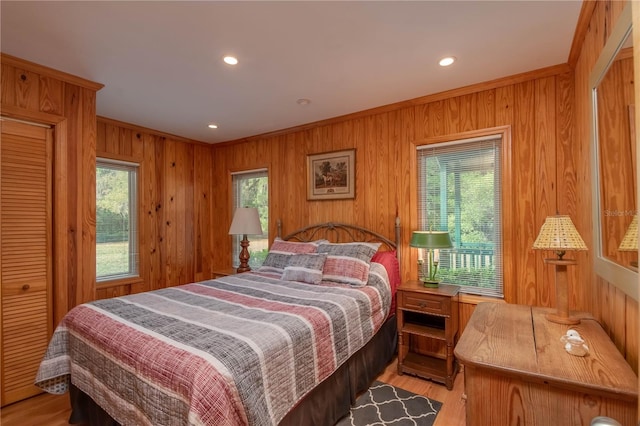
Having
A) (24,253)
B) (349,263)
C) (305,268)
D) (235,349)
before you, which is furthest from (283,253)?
(24,253)

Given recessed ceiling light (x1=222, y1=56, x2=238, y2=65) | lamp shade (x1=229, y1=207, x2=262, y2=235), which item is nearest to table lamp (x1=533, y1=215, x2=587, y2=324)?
recessed ceiling light (x1=222, y1=56, x2=238, y2=65)

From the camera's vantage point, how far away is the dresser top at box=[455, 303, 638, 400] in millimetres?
980

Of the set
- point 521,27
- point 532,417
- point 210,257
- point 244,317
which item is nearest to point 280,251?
point 244,317

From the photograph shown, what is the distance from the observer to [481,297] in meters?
2.57

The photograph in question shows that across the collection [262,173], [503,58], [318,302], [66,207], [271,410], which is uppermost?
[503,58]

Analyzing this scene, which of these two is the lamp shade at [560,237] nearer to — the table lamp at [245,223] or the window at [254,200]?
the table lamp at [245,223]

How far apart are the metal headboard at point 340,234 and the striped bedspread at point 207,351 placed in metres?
0.85

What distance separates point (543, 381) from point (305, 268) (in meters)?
1.94

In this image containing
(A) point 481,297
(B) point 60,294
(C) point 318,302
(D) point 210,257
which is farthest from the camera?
(D) point 210,257

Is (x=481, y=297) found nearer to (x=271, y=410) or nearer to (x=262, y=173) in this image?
(x=271, y=410)

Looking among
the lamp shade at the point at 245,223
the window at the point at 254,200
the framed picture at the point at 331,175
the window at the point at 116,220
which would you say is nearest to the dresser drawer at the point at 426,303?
the framed picture at the point at 331,175

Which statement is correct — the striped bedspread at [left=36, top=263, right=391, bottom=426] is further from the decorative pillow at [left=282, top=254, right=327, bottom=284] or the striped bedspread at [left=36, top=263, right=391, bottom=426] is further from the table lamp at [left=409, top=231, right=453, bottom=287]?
the table lamp at [left=409, top=231, right=453, bottom=287]

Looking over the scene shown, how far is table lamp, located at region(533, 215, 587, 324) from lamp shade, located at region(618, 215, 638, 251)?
289 mm

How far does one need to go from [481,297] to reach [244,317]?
207 centimetres
